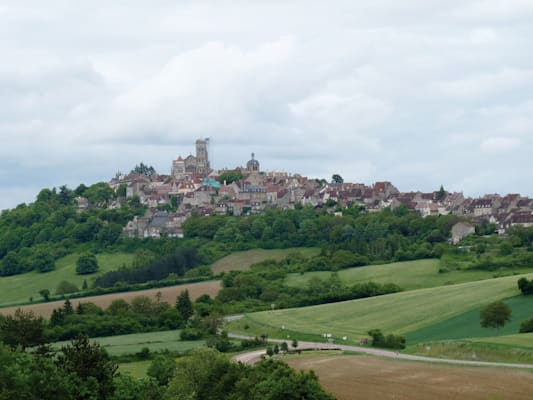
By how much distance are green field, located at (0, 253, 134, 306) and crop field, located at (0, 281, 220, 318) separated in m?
10.5

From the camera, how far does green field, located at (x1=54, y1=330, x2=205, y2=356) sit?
7506cm

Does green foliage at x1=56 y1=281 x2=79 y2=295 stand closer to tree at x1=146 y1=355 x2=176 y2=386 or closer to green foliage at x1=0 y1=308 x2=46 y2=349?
Answer: green foliage at x1=0 y1=308 x2=46 y2=349

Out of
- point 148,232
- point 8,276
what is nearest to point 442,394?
point 8,276

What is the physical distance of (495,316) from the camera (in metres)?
68.8

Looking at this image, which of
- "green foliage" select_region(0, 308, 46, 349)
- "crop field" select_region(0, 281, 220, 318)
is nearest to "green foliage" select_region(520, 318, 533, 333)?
"green foliage" select_region(0, 308, 46, 349)

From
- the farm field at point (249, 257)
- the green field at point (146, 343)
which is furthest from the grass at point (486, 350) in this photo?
the farm field at point (249, 257)

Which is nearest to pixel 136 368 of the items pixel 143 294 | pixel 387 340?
pixel 387 340

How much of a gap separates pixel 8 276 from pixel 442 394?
339ft

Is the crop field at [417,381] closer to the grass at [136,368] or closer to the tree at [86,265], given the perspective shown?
the grass at [136,368]

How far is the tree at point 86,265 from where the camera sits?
13612 cm

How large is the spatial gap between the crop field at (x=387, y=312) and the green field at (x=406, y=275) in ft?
21.4

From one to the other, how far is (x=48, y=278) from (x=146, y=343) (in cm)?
5928

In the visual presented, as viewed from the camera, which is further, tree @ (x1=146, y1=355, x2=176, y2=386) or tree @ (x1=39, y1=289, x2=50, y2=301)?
tree @ (x1=39, y1=289, x2=50, y2=301)

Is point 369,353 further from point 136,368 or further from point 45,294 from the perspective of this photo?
point 45,294
